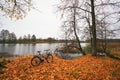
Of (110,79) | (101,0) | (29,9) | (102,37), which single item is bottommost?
(110,79)

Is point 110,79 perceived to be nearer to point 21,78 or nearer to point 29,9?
point 21,78

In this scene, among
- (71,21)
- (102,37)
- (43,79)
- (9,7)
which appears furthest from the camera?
(102,37)

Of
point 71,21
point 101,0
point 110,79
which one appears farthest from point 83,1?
point 110,79

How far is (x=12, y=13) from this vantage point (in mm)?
10500

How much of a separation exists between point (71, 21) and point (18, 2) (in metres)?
14.8

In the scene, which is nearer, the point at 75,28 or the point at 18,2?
the point at 18,2


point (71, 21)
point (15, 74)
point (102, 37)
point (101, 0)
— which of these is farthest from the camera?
point (102, 37)

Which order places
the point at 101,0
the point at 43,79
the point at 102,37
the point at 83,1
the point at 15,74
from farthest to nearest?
the point at 102,37
the point at 83,1
the point at 101,0
the point at 15,74
the point at 43,79

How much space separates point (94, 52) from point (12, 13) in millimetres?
12537

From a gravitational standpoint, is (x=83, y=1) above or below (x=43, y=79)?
above

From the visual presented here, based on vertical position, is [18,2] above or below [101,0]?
below

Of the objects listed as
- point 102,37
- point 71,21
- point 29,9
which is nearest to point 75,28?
point 71,21

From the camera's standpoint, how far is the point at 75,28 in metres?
25.1

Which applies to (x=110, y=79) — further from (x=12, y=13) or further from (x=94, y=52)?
(x=94, y=52)
